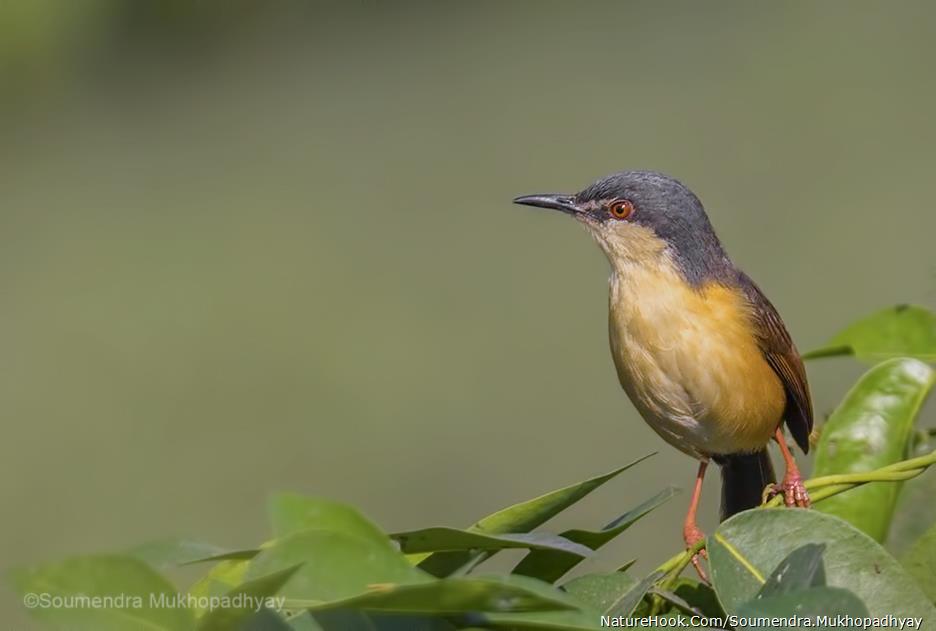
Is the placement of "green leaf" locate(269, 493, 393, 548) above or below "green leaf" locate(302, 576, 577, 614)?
above

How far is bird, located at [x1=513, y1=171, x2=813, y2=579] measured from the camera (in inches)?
124

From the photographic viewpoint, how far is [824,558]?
6.07 ft

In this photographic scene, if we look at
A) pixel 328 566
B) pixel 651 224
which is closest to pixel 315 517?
pixel 328 566

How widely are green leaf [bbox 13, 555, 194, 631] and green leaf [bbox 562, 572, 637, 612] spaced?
0.63 m

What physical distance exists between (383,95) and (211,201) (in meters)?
2.77

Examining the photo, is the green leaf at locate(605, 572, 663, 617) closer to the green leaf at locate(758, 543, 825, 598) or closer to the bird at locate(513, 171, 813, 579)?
the green leaf at locate(758, 543, 825, 598)

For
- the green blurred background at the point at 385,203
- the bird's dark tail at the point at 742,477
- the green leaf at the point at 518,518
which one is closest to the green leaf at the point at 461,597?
the green leaf at the point at 518,518

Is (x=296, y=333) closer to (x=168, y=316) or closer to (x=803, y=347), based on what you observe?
(x=168, y=316)

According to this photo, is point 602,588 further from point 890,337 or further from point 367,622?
point 890,337

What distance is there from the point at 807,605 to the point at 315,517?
0.54 metres

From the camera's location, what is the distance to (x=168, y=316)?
12008 millimetres

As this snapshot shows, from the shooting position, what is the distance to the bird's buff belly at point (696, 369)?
3.13 m

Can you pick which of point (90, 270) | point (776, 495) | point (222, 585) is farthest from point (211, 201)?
point (222, 585)

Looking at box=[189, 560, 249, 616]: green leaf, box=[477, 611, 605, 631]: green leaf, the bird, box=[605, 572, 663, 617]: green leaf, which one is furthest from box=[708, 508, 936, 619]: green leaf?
the bird
